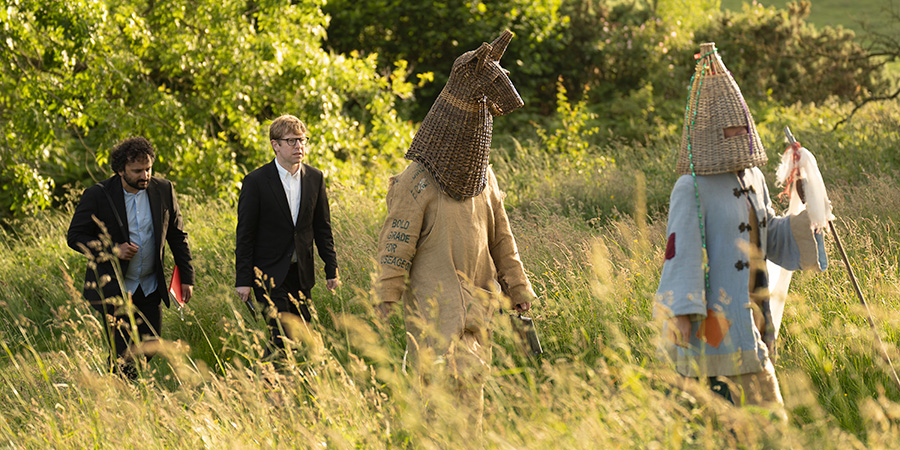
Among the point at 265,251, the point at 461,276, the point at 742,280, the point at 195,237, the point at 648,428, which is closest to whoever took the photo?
the point at 648,428

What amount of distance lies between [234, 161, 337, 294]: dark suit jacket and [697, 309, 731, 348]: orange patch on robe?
3.02 m

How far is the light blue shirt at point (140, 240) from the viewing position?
559cm

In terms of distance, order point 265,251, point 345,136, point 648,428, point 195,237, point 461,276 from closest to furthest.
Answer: point 648,428 < point 461,276 < point 265,251 < point 195,237 < point 345,136

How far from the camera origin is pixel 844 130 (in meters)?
11.2

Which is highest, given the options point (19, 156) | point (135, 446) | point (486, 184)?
point (19, 156)

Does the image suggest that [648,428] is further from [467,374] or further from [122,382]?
[122,382]

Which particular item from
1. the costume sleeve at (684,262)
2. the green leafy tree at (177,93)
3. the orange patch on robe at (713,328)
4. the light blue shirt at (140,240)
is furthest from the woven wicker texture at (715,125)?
the green leafy tree at (177,93)

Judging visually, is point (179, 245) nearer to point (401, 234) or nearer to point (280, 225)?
point (280, 225)

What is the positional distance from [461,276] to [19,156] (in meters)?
8.31

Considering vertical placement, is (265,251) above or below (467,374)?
Answer: above

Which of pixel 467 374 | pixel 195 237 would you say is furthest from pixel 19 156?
pixel 467 374

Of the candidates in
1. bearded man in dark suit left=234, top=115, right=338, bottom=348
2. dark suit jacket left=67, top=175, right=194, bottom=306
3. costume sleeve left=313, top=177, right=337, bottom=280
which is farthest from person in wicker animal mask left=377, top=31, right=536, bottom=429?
dark suit jacket left=67, top=175, right=194, bottom=306

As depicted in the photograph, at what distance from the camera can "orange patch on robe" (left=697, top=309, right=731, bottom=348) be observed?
315 centimetres

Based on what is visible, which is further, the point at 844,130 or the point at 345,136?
the point at 345,136
